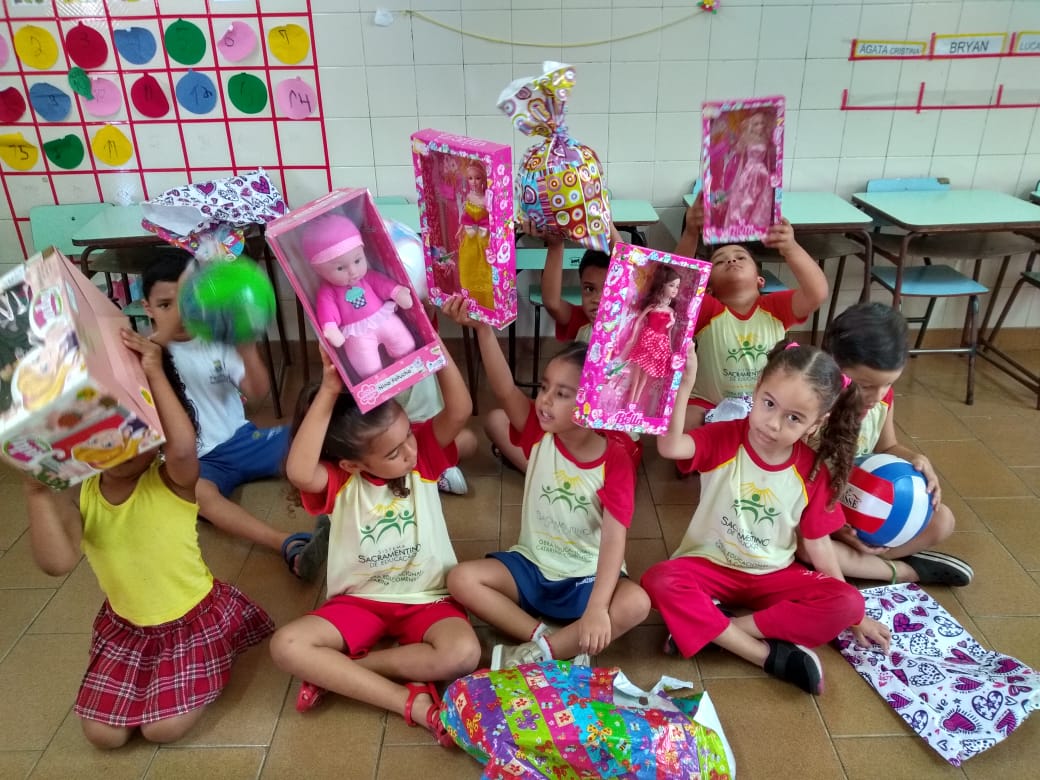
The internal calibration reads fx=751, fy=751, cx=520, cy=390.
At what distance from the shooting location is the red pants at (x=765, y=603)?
1798 mm

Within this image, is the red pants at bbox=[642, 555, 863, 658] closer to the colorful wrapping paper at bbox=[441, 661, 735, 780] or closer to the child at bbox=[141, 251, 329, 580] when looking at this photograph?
the colorful wrapping paper at bbox=[441, 661, 735, 780]

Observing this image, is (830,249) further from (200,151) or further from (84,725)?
(84,725)

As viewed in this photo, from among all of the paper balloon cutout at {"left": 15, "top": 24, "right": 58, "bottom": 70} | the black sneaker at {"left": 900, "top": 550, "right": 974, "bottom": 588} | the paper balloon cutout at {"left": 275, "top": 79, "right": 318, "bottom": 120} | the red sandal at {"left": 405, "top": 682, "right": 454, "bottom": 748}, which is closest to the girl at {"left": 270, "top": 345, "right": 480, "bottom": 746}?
the red sandal at {"left": 405, "top": 682, "right": 454, "bottom": 748}

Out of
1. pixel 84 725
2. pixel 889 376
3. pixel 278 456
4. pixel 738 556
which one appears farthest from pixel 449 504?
pixel 889 376

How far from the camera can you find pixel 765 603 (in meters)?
1.90

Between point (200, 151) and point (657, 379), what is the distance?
250cm

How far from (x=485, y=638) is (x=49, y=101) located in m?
2.87

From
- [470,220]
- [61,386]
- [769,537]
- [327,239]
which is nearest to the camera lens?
[61,386]

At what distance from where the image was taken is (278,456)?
2.64 m

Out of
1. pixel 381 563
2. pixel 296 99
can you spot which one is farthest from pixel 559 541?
pixel 296 99

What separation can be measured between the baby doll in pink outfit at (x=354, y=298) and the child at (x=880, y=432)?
119 centimetres

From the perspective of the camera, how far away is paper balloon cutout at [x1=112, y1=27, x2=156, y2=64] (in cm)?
302

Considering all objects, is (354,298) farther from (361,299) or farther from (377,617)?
(377,617)

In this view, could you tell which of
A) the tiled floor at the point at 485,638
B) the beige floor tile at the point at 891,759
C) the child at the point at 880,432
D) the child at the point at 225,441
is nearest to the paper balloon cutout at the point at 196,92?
the child at the point at 225,441
